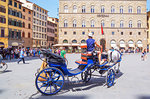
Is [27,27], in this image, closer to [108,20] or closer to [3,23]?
[3,23]

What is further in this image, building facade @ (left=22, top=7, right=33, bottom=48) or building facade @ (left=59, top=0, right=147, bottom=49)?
building facade @ (left=22, top=7, right=33, bottom=48)

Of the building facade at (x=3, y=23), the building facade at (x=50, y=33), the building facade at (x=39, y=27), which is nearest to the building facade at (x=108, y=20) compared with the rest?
the building facade at (x=39, y=27)

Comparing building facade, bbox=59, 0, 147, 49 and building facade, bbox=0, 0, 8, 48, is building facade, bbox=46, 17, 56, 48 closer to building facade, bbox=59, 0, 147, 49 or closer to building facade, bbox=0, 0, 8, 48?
building facade, bbox=59, 0, 147, 49

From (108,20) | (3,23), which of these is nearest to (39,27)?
(3,23)

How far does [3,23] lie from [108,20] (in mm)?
27532

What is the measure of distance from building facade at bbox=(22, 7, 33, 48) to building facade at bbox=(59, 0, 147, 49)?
1139 cm

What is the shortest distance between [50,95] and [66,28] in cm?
4142

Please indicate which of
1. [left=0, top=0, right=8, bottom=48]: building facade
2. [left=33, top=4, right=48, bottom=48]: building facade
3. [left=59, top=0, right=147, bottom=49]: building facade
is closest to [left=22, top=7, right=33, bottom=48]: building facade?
[left=33, top=4, right=48, bottom=48]: building facade

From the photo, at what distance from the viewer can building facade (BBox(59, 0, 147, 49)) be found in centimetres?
4500

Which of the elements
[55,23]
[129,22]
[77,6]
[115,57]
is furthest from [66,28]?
[115,57]

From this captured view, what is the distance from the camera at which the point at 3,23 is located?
3775cm

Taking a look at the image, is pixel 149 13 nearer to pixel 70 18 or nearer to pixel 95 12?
pixel 95 12

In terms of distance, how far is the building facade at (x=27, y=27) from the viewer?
4737 centimetres

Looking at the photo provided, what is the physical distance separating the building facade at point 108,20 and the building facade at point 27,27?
37.4 feet
